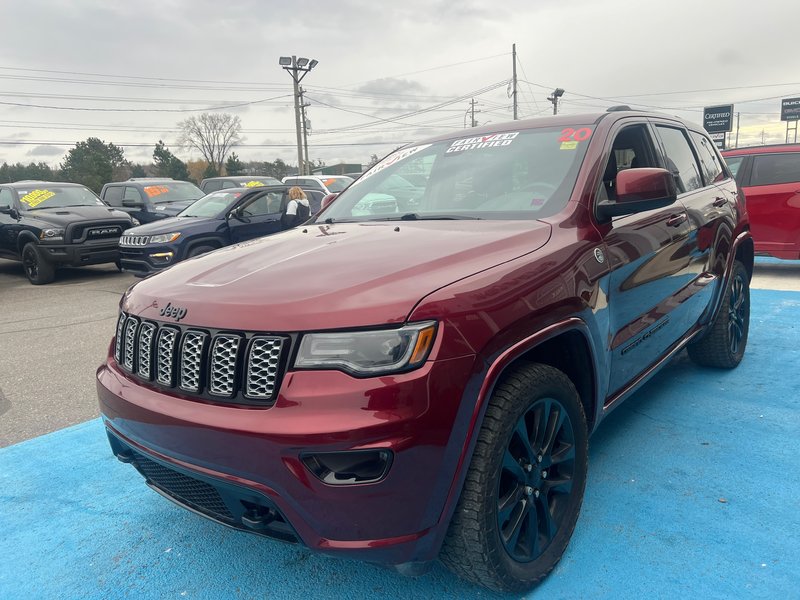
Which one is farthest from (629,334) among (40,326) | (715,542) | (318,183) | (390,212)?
(318,183)

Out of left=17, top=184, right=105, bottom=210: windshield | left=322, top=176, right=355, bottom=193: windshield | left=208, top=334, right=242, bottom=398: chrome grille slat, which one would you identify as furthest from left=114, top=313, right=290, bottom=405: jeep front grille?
left=322, top=176, right=355, bottom=193: windshield

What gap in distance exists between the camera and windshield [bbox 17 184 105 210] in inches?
437

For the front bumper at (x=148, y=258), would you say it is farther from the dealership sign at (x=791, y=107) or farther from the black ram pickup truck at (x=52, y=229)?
the dealership sign at (x=791, y=107)

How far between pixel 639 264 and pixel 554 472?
110 centimetres

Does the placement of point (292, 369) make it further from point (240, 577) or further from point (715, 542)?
point (715, 542)

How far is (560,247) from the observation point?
2256 mm

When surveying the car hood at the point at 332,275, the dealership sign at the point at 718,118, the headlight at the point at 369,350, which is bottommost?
the headlight at the point at 369,350

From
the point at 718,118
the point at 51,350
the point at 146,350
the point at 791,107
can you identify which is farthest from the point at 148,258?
the point at 791,107

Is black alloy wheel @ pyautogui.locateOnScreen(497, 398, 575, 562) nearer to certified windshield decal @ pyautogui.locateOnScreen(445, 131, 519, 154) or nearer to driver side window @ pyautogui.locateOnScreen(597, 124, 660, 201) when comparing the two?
driver side window @ pyautogui.locateOnScreen(597, 124, 660, 201)

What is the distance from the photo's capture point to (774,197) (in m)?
8.13

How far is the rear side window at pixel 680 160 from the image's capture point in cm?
349

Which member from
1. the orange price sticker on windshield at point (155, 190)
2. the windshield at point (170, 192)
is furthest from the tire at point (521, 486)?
the orange price sticker on windshield at point (155, 190)

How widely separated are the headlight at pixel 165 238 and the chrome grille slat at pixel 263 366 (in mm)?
7721

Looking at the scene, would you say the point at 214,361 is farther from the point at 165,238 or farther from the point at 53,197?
the point at 53,197
